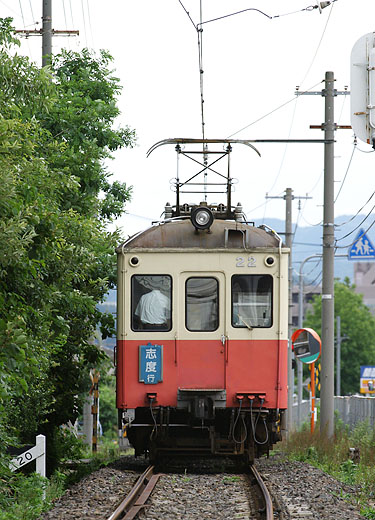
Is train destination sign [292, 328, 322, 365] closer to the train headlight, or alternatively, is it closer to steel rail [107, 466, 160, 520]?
the train headlight

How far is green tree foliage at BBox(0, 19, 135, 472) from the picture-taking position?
811cm

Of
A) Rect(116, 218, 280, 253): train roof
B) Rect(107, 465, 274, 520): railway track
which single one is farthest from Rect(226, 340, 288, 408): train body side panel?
Rect(116, 218, 280, 253): train roof

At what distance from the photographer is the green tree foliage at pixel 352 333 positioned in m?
72.7

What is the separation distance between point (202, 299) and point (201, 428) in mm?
1752

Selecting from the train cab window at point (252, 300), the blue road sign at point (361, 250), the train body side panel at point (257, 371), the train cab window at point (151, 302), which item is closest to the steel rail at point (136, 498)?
the train body side panel at point (257, 371)

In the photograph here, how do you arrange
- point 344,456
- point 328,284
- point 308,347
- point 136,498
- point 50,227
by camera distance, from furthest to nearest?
point 308,347 < point 328,284 < point 344,456 < point 136,498 < point 50,227

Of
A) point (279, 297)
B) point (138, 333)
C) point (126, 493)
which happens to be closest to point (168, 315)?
point (138, 333)

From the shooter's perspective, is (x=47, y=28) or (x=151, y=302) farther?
(x=47, y=28)

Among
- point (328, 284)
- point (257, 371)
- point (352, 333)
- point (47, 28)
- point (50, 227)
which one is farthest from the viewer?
point (352, 333)

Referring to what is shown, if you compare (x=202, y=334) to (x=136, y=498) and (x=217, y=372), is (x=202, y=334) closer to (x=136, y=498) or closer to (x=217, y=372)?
(x=217, y=372)

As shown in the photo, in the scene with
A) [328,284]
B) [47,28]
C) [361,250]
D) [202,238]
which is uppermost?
[47,28]

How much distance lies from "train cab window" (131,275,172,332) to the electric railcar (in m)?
0.01

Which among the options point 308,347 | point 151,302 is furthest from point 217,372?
point 308,347

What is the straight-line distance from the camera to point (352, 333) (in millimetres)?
75125
